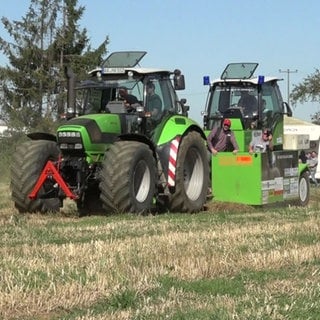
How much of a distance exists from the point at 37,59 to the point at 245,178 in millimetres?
26856

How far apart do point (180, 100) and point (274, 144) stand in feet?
11.1

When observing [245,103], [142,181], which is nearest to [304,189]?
[245,103]

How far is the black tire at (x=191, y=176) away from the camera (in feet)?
39.0

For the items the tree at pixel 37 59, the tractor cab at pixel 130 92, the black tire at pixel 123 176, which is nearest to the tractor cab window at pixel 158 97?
the tractor cab at pixel 130 92

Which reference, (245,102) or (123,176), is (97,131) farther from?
(245,102)

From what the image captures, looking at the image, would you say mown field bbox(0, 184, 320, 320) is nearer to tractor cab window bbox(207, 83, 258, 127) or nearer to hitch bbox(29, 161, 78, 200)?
hitch bbox(29, 161, 78, 200)

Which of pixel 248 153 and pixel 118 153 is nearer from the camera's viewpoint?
pixel 118 153

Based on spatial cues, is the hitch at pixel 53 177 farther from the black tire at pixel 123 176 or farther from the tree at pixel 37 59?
the tree at pixel 37 59

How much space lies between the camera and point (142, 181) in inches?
443

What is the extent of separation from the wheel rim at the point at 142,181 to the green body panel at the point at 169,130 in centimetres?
76

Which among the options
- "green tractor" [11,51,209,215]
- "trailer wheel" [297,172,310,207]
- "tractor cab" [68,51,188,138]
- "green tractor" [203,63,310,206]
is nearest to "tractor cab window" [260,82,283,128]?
"green tractor" [203,63,310,206]

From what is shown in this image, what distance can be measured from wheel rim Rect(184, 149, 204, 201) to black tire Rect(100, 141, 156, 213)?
5.39 feet

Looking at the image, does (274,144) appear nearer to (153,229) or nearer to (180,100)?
(180,100)

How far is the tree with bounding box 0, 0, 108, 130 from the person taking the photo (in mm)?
37406
